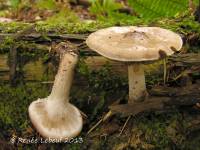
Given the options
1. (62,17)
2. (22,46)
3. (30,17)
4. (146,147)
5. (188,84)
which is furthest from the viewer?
(30,17)

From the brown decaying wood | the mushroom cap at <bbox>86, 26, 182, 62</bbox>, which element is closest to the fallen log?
the brown decaying wood

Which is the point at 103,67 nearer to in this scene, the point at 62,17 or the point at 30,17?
the point at 62,17

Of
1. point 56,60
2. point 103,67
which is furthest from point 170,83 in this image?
point 56,60

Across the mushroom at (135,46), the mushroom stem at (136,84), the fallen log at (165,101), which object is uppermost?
the mushroom at (135,46)

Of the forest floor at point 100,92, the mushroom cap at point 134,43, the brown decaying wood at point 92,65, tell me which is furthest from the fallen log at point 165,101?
the mushroom cap at point 134,43

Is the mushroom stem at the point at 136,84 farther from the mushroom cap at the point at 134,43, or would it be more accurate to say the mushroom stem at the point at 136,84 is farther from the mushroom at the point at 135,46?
the mushroom cap at the point at 134,43

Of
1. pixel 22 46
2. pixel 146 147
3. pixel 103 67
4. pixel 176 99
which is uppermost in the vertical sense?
pixel 22 46

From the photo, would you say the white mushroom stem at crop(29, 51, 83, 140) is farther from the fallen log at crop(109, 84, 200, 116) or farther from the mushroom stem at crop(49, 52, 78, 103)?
the fallen log at crop(109, 84, 200, 116)
